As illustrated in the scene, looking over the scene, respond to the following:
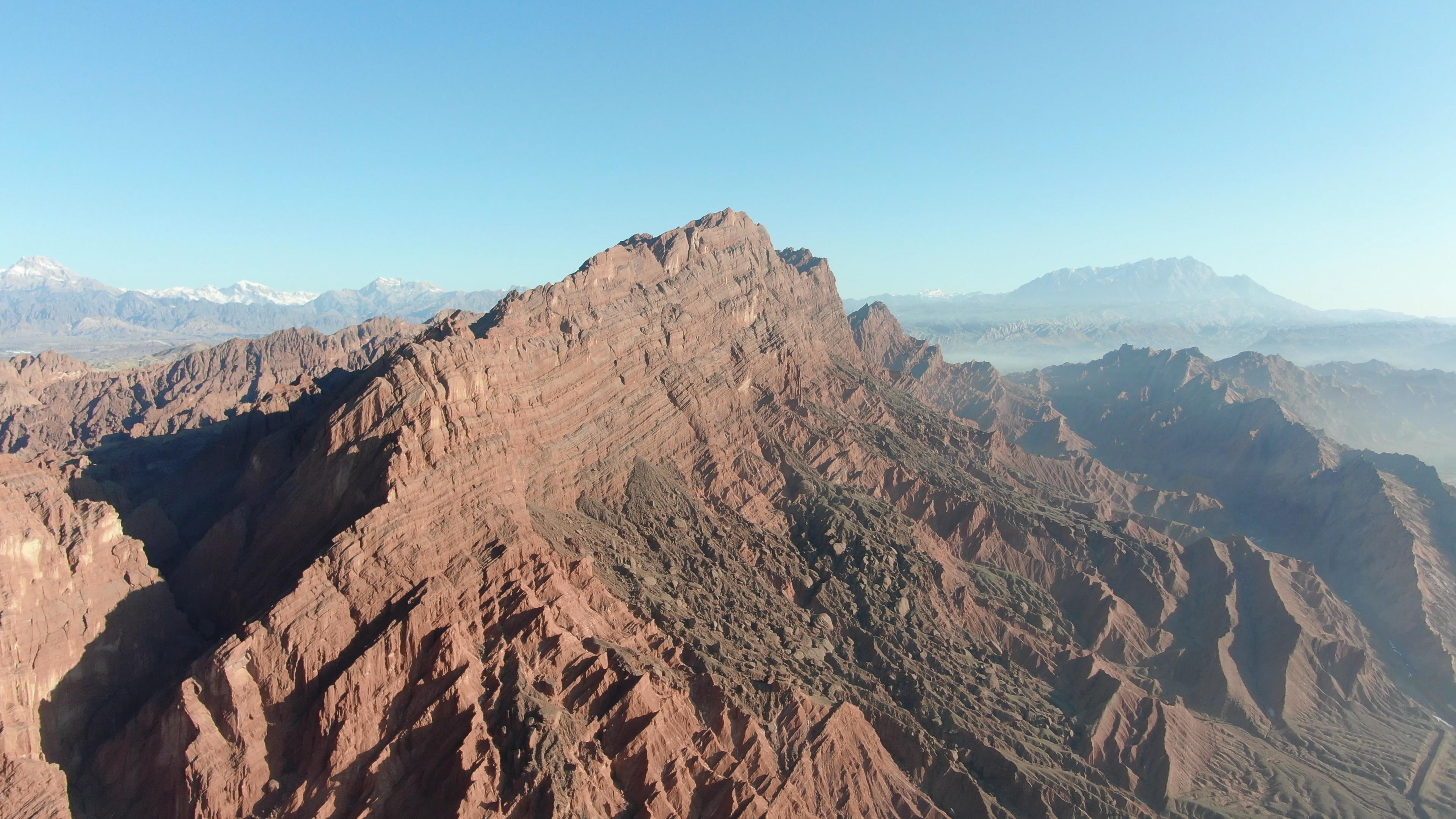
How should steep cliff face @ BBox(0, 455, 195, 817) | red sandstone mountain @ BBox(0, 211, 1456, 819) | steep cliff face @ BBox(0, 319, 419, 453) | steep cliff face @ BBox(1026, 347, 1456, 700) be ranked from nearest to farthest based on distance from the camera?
steep cliff face @ BBox(0, 455, 195, 817) → red sandstone mountain @ BBox(0, 211, 1456, 819) → steep cliff face @ BBox(1026, 347, 1456, 700) → steep cliff face @ BBox(0, 319, 419, 453)

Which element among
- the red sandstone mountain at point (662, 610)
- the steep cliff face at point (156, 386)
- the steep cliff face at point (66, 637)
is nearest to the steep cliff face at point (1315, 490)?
the red sandstone mountain at point (662, 610)

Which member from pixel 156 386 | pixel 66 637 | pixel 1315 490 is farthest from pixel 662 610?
pixel 156 386

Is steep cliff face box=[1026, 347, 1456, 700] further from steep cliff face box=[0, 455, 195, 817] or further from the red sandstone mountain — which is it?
steep cliff face box=[0, 455, 195, 817]

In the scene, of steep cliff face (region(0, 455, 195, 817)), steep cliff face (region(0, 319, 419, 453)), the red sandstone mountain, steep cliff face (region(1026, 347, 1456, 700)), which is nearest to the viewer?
steep cliff face (region(0, 455, 195, 817))

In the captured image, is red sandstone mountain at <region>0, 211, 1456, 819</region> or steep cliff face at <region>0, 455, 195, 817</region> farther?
red sandstone mountain at <region>0, 211, 1456, 819</region>

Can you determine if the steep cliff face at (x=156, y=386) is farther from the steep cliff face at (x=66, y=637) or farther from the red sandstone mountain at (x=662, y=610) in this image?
the steep cliff face at (x=66, y=637)

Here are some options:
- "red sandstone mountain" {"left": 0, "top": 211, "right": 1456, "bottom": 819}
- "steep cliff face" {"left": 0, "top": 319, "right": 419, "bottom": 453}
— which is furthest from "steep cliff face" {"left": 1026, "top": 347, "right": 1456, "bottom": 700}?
"steep cliff face" {"left": 0, "top": 319, "right": 419, "bottom": 453}

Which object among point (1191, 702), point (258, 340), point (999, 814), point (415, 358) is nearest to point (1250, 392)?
point (1191, 702)

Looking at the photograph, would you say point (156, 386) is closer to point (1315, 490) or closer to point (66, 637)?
point (66, 637)

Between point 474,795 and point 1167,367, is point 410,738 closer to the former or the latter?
point 474,795
